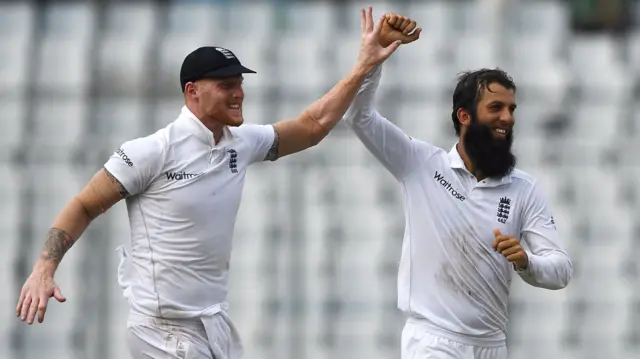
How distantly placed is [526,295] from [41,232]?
441cm

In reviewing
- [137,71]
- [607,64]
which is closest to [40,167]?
[137,71]

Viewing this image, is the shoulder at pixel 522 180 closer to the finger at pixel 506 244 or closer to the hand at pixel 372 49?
the finger at pixel 506 244

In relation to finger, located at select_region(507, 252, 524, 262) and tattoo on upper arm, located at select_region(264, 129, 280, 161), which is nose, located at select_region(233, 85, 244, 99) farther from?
finger, located at select_region(507, 252, 524, 262)

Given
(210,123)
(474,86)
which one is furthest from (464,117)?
(210,123)

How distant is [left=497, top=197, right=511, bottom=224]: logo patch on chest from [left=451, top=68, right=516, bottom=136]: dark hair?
38 cm

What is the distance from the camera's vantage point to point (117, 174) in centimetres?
566

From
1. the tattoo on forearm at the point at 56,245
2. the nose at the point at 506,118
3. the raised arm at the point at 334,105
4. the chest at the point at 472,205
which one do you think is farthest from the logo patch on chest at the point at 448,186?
the tattoo on forearm at the point at 56,245

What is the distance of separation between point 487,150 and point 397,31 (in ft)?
→ 2.16

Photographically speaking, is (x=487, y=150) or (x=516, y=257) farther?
(x=487, y=150)

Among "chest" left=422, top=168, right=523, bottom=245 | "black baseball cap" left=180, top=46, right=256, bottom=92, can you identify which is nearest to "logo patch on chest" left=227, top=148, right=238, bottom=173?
"black baseball cap" left=180, top=46, right=256, bottom=92

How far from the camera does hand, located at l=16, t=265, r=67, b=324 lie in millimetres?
5383

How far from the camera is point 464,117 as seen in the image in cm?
612

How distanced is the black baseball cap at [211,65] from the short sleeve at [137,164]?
33 cm

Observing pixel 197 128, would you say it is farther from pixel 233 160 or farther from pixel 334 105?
pixel 334 105
